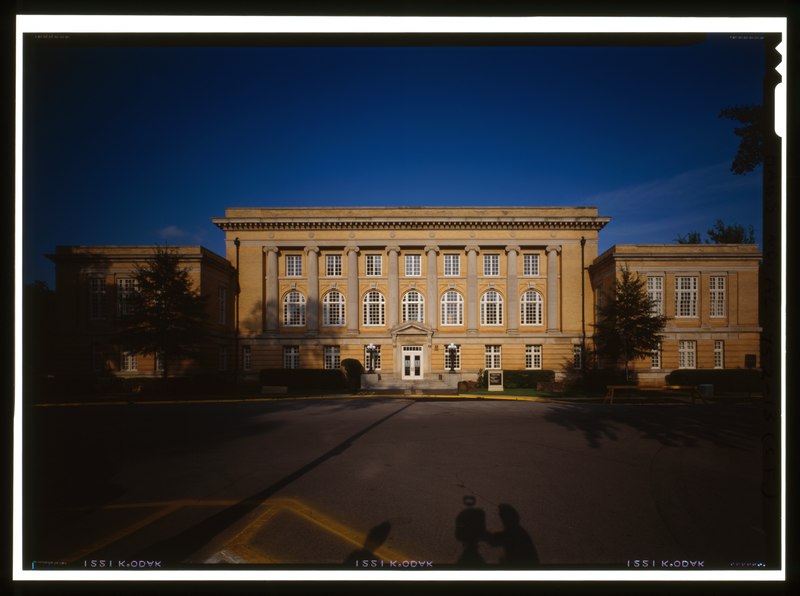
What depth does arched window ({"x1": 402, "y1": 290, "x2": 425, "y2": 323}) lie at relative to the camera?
34469 millimetres

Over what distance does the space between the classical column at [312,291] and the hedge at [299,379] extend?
7005 millimetres

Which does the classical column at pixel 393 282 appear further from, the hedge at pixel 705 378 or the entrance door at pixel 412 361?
the hedge at pixel 705 378

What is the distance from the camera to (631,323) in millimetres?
11102

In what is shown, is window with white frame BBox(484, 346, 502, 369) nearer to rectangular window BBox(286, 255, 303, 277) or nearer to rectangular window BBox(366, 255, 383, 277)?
rectangular window BBox(366, 255, 383, 277)

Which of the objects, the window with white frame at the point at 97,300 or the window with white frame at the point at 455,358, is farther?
the window with white frame at the point at 455,358

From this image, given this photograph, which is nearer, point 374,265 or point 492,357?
point 492,357

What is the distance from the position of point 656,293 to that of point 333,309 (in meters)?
Result: 27.4

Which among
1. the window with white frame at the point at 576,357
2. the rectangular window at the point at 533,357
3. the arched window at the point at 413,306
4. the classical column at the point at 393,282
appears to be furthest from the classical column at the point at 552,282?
the classical column at the point at 393,282

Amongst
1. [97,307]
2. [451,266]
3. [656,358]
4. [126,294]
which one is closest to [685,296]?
[656,358]

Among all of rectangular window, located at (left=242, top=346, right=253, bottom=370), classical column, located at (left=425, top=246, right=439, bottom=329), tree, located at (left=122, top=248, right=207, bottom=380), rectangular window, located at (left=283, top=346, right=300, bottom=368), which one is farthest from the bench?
rectangular window, located at (left=242, top=346, right=253, bottom=370)

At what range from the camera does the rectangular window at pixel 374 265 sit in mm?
34594

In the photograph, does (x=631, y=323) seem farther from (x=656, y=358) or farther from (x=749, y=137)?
(x=749, y=137)

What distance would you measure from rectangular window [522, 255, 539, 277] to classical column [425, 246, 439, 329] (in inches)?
318

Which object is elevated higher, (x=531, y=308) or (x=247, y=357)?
(x=531, y=308)
